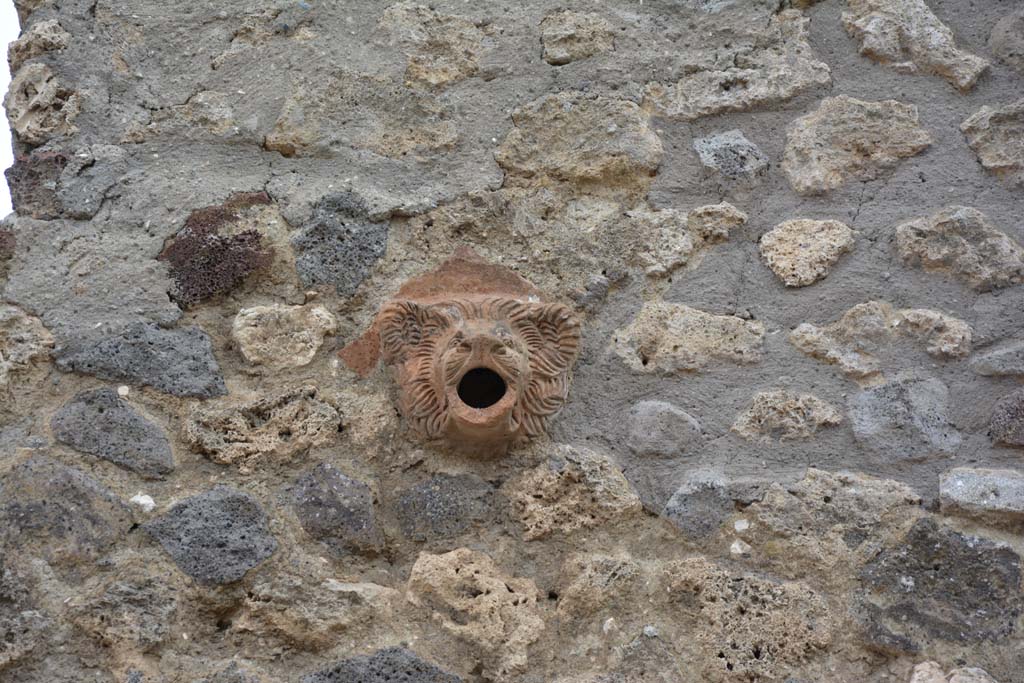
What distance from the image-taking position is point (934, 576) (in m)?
2.22

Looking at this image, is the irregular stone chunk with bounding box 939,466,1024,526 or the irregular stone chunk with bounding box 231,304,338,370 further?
the irregular stone chunk with bounding box 231,304,338,370

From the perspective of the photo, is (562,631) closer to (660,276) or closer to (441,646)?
(441,646)

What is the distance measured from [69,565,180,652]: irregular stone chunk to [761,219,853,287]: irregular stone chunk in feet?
3.94

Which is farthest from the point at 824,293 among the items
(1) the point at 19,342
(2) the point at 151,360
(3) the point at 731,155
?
(1) the point at 19,342

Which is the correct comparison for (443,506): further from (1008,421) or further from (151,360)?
(1008,421)

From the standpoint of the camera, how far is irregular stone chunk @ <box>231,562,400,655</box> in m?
2.21

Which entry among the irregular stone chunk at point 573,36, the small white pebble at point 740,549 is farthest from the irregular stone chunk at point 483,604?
the irregular stone chunk at point 573,36

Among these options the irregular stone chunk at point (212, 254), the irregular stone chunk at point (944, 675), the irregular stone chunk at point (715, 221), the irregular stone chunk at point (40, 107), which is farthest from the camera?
the irregular stone chunk at point (40, 107)

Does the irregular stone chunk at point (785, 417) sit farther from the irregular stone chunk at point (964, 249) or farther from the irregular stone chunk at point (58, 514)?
the irregular stone chunk at point (58, 514)

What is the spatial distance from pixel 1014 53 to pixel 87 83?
185 centimetres

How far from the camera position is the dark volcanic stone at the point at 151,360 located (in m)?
2.42

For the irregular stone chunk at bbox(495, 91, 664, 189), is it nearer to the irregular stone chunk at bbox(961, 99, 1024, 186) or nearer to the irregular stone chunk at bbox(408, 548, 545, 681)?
the irregular stone chunk at bbox(961, 99, 1024, 186)

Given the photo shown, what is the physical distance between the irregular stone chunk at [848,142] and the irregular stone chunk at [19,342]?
4.61ft

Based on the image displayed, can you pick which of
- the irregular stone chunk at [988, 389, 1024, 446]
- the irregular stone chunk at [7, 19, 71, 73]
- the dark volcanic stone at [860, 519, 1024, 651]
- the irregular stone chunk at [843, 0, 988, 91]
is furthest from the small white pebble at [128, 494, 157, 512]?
the irregular stone chunk at [843, 0, 988, 91]
